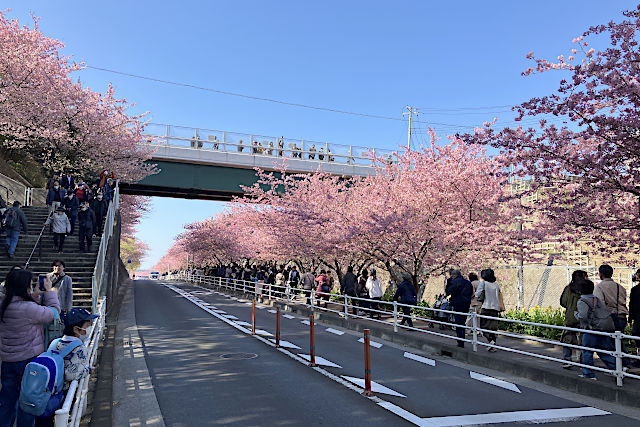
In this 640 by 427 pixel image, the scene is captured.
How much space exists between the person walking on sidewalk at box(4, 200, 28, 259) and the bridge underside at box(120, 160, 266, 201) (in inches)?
698

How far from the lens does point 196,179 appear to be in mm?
34000

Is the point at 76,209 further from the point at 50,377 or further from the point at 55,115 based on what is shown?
the point at 50,377

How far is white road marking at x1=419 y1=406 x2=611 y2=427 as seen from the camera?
5.83 metres

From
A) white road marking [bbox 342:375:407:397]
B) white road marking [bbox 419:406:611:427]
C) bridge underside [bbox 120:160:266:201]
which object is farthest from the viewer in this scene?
bridge underside [bbox 120:160:266:201]

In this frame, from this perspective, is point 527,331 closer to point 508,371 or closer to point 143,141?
point 508,371

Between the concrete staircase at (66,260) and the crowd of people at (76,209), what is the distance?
35 cm

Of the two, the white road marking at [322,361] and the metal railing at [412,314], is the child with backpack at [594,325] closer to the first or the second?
the metal railing at [412,314]

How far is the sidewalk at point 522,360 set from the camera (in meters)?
7.06

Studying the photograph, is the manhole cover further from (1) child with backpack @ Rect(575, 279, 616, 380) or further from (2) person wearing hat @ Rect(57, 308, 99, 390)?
(1) child with backpack @ Rect(575, 279, 616, 380)

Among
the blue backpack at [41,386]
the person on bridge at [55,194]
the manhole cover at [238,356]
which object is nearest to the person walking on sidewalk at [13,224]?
the person on bridge at [55,194]

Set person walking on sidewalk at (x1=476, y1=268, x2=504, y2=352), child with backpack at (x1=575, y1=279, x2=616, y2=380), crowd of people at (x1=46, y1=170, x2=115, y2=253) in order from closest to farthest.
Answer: child with backpack at (x1=575, y1=279, x2=616, y2=380), person walking on sidewalk at (x1=476, y1=268, x2=504, y2=352), crowd of people at (x1=46, y1=170, x2=115, y2=253)

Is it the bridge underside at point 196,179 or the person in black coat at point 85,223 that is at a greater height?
the bridge underside at point 196,179

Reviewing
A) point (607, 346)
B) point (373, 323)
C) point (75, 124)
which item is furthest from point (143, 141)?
point (607, 346)

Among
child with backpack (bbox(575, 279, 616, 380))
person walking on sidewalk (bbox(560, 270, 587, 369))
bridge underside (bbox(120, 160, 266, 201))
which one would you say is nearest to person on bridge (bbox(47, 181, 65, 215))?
bridge underside (bbox(120, 160, 266, 201))
